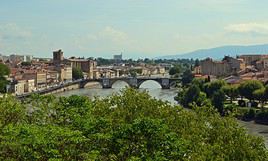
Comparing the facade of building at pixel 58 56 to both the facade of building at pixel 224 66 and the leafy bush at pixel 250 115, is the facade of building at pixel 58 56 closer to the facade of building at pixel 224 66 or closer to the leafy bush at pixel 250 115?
the facade of building at pixel 224 66

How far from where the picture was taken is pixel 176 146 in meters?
8.98

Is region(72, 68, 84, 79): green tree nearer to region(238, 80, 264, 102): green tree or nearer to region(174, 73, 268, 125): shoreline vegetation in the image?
region(174, 73, 268, 125): shoreline vegetation

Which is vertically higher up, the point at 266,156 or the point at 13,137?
the point at 13,137

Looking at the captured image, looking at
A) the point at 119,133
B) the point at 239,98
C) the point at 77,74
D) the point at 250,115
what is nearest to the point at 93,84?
the point at 77,74

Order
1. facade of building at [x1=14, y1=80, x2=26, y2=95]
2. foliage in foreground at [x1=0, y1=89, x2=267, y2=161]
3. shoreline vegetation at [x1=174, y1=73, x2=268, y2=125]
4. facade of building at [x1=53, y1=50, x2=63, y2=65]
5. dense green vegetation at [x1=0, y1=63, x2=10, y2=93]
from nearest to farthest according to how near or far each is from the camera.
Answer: foliage in foreground at [x1=0, y1=89, x2=267, y2=161]
shoreline vegetation at [x1=174, y1=73, x2=268, y2=125]
dense green vegetation at [x1=0, y1=63, x2=10, y2=93]
facade of building at [x1=14, y1=80, x2=26, y2=95]
facade of building at [x1=53, y1=50, x2=63, y2=65]

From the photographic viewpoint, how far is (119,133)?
9.55 meters

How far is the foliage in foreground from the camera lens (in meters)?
8.81

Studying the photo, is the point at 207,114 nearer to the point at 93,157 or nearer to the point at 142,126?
the point at 142,126

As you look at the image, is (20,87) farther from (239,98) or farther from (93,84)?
(239,98)

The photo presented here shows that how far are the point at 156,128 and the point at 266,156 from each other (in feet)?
9.49

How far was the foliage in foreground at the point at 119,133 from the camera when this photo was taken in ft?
28.9

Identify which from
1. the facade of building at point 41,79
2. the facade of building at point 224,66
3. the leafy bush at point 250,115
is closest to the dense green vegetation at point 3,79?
the facade of building at point 41,79

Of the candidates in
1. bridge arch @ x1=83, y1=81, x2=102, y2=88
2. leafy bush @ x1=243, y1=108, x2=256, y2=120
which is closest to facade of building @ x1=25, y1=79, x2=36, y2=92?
bridge arch @ x1=83, y1=81, x2=102, y2=88

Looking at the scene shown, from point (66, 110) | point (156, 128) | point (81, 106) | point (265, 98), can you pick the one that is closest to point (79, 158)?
point (156, 128)
